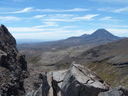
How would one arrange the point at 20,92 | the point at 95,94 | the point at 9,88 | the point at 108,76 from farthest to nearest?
the point at 108,76, the point at 20,92, the point at 9,88, the point at 95,94

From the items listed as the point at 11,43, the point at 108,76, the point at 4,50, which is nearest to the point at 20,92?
the point at 4,50

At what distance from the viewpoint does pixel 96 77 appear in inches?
1141

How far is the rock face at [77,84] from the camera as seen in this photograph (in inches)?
998

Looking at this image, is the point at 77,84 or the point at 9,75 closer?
the point at 77,84

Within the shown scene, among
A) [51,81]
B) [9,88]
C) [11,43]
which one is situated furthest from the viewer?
[11,43]

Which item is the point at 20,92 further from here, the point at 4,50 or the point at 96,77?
the point at 96,77

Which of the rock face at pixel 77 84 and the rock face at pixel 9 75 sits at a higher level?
the rock face at pixel 77 84

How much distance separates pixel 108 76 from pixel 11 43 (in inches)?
3389

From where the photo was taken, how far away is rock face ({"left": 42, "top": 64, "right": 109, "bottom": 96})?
83.1 feet

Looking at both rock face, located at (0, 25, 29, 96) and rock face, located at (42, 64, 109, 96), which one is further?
rock face, located at (0, 25, 29, 96)

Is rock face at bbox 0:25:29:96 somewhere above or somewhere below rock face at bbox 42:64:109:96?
below

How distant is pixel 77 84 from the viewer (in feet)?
85.4

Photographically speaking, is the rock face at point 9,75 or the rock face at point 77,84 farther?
the rock face at point 9,75

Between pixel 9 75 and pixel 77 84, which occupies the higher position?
pixel 77 84
